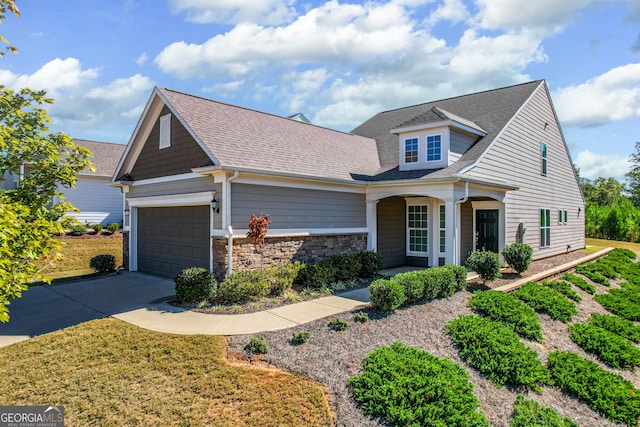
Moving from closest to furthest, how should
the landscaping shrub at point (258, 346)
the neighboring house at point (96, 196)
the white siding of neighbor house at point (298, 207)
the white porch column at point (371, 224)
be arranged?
the landscaping shrub at point (258, 346) < the white siding of neighbor house at point (298, 207) < the white porch column at point (371, 224) < the neighboring house at point (96, 196)

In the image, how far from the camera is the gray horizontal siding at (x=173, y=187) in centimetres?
998

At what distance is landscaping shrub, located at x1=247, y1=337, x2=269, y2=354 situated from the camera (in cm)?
582

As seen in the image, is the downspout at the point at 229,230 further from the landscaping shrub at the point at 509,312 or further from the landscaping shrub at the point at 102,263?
the landscaping shrub at the point at 102,263

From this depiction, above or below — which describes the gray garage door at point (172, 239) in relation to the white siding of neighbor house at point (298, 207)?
below

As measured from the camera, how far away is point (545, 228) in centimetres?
1658

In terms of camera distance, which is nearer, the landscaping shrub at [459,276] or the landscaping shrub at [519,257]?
the landscaping shrub at [459,276]

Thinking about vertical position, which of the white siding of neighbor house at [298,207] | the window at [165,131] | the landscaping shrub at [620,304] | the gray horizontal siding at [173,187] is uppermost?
the window at [165,131]

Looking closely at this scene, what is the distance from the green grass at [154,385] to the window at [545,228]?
50.0 feet

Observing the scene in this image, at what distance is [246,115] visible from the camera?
12.6m

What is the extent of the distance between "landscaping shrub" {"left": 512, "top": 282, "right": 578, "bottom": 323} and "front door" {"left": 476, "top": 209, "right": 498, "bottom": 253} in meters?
3.91


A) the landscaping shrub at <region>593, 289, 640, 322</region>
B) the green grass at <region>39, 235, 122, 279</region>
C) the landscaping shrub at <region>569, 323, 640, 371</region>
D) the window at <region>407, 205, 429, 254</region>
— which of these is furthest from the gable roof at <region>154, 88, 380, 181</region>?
the landscaping shrub at <region>593, 289, 640, 322</region>

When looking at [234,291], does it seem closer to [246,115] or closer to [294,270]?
[294,270]

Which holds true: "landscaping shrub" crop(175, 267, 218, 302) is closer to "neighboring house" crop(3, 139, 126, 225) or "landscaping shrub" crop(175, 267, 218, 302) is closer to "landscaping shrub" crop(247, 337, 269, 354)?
"landscaping shrub" crop(247, 337, 269, 354)

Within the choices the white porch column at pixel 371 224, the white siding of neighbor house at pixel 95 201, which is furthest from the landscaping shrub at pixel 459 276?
the white siding of neighbor house at pixel 95 201
